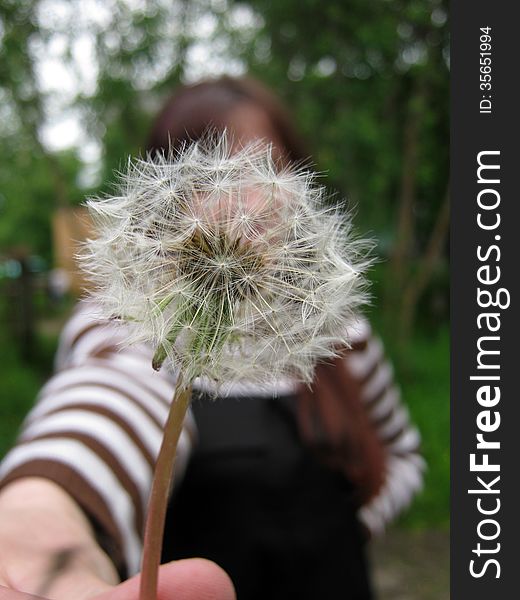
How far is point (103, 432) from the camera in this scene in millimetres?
904

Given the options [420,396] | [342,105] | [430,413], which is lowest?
[430,413]

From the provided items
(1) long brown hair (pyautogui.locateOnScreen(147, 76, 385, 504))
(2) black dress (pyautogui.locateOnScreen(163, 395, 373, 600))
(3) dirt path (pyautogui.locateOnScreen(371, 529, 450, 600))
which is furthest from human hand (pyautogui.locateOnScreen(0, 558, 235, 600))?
(3) dirt path (pyautogui.locateOnScreen(371, 529, 450, 600))

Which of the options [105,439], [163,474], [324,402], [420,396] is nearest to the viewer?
[163,474]

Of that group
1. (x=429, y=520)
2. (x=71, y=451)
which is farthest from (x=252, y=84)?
(x=429, y=520)

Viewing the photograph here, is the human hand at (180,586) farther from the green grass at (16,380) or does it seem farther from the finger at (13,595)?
the green grass at (16,380)

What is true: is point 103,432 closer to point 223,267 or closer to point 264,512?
point 223,267

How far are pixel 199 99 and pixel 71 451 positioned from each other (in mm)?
1030

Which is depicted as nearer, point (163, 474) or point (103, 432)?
point (163, 474)

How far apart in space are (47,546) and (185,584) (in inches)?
6.5

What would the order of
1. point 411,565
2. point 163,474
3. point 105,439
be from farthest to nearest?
point 411,565
point 105,439
point 163,474

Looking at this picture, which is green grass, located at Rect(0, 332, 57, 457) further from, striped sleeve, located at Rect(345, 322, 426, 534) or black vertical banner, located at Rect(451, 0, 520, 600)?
black vertical banner, located at Rect(451, 0, 520, 600)

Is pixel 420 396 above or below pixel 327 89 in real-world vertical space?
below

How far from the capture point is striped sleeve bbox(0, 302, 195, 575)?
771mm

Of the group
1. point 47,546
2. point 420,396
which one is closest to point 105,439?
point 47,546
